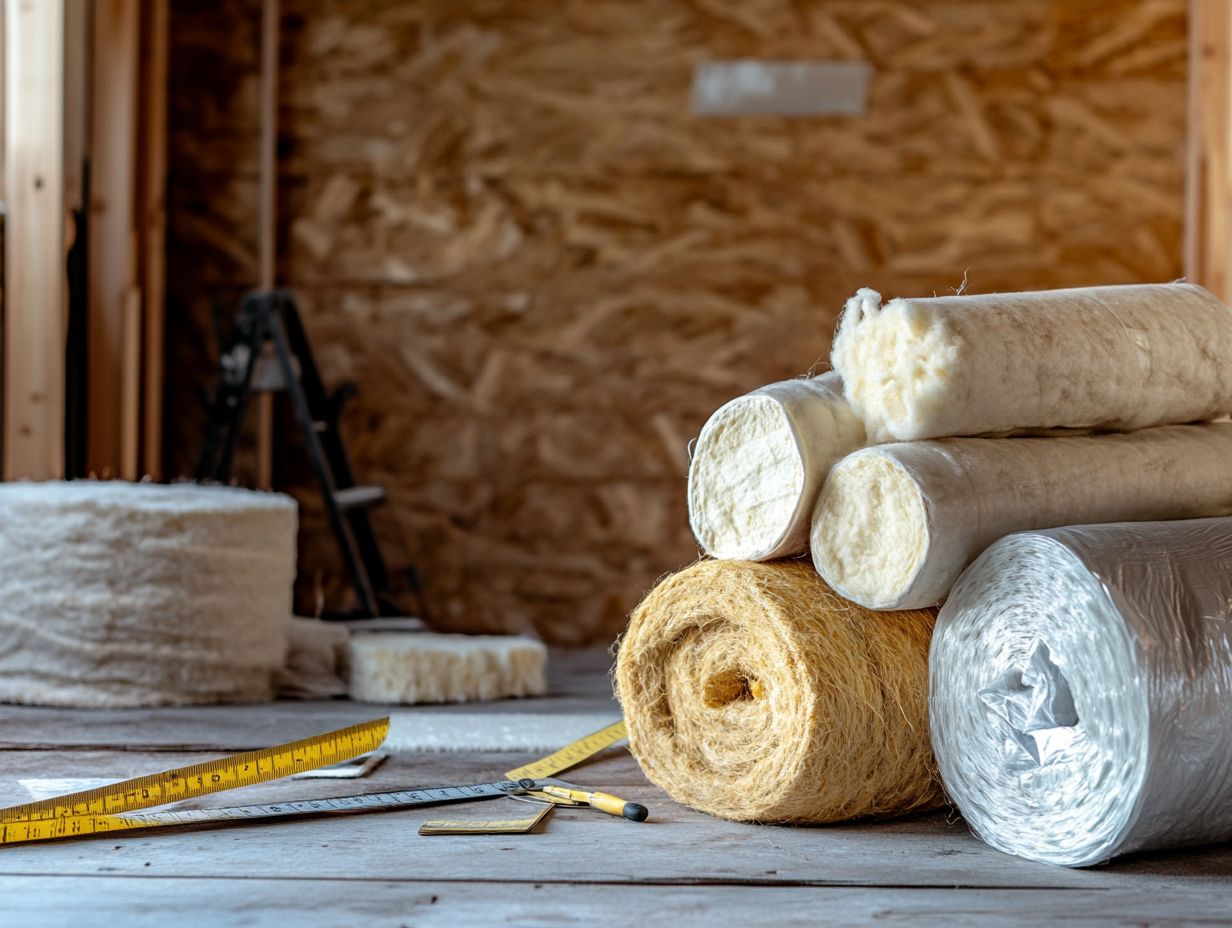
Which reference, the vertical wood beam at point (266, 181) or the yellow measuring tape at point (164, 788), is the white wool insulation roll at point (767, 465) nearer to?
the yellow measuring tape at point (164, 788)

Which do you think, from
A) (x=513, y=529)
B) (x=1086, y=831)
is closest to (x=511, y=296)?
(x=513, y=529)

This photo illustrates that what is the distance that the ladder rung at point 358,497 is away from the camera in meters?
3.57

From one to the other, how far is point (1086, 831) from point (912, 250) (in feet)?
9.40

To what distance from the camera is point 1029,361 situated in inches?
63.9

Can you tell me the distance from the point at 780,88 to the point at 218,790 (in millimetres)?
2955

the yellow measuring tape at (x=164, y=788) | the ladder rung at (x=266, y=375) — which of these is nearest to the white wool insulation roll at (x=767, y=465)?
the yellow measuring tape at (x=164, y=788)

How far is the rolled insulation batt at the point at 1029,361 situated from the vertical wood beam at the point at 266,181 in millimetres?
2713

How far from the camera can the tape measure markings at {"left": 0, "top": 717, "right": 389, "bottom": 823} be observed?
5.45ft

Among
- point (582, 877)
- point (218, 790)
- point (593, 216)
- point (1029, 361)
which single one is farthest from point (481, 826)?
point (593, 216)

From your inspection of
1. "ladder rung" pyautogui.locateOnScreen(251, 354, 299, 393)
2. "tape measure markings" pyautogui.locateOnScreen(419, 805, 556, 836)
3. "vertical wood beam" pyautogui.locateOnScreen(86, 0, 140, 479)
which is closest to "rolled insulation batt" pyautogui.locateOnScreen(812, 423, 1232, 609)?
"tape measure markings" pyautogui.locateOnScreen(419, 805, 556, 836)

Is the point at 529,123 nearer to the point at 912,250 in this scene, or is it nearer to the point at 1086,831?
the point at 912,250

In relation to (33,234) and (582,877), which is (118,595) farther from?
(582,877)

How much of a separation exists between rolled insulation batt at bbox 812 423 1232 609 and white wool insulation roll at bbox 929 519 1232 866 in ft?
0.18

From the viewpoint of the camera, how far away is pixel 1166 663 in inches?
55.1
